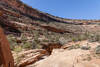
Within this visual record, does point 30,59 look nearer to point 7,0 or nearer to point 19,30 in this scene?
point 19,30

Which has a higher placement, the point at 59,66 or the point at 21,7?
the point at 21,7

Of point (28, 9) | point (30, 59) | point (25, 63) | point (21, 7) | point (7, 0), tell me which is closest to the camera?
point (25, 63)

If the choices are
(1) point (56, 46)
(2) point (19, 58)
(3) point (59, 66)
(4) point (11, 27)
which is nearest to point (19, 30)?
(4) point (11, 27)

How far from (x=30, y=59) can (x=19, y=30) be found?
9.50 metres

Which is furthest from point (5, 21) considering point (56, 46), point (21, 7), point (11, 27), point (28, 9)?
point (28, 9)

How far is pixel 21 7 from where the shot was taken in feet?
81.9

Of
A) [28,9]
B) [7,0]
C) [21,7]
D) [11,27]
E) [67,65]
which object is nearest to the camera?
[67,65]

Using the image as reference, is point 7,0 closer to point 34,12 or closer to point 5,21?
point 34,12

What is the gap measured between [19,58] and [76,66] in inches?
138

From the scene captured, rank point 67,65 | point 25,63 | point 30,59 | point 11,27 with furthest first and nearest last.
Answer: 1. point 11,27
2. point 30,59
3. point 25,63
4. point 67,65

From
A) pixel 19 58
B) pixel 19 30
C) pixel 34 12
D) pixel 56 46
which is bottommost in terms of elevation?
pixel 56 46

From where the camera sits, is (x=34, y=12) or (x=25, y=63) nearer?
(x=25, y=63)

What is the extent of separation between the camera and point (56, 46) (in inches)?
462

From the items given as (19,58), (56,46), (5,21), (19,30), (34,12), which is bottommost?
(56,46)
